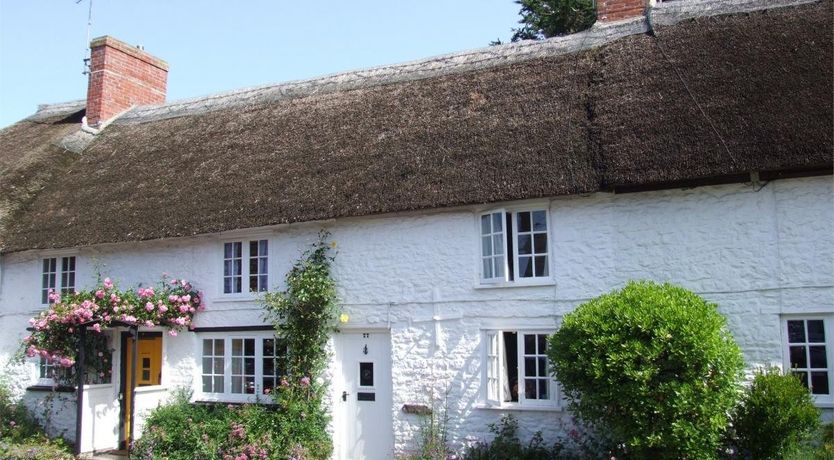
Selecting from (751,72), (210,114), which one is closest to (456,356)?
(751,72)

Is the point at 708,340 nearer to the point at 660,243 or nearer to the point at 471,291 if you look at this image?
the point at 660,243

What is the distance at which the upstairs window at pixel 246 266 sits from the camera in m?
11.8

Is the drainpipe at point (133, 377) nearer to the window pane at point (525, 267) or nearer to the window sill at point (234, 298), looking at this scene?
the window sill at point (234, 298)

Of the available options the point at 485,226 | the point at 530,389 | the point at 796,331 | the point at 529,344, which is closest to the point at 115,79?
the point at 485,226

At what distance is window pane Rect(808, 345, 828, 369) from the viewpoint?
8320 millimetres

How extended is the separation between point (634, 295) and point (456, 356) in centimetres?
291

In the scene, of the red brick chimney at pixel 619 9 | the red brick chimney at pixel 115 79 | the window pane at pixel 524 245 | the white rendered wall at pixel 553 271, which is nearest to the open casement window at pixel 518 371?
the white rendered wall at pixel 553 271

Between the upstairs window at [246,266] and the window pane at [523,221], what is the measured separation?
166 inches

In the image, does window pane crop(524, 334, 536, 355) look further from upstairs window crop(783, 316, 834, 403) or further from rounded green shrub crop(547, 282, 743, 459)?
upstairs window crop(783, 316, 834, 403)

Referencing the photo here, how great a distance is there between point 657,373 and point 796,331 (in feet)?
7.29

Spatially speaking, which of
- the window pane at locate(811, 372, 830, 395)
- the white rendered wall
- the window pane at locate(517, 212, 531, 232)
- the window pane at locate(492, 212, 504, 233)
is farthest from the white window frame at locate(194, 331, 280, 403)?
the window pane at locate(811, 372, 830, 395)

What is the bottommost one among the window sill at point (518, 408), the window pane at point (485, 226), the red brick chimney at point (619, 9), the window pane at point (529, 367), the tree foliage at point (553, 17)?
the window sill at point (518, 408)

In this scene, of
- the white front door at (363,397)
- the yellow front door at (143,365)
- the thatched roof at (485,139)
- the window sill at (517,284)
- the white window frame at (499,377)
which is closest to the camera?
the thatched roof at (485,139)

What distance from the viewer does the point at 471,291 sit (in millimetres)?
10016
